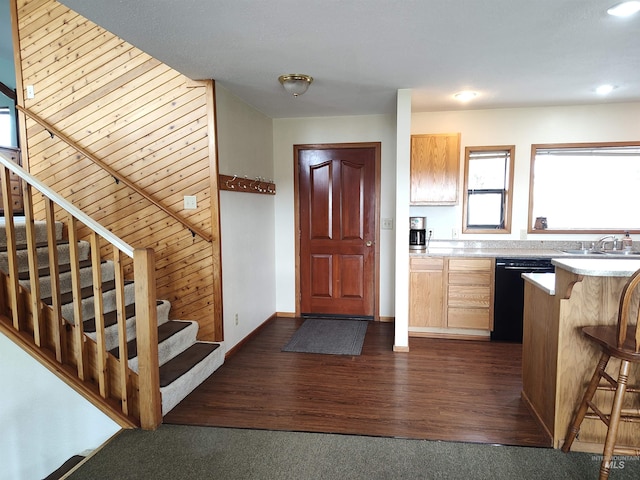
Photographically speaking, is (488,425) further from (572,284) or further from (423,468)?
(572,284)

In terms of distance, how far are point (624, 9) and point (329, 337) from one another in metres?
3.33

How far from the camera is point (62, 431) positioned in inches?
102

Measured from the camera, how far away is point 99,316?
2.34 meters

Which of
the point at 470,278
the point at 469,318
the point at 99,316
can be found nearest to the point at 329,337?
the point at 469,318

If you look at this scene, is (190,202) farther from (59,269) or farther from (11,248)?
(11,248)

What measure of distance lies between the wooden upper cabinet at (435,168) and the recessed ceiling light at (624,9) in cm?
198

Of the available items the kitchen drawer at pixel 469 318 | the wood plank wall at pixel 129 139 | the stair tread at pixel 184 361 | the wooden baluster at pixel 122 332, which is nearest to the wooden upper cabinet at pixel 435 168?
the kitchen drawer at pixel 469 318

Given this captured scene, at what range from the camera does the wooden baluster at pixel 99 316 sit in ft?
7.59

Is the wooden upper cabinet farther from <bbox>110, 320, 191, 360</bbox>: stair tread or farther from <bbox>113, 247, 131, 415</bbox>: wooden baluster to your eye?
<bbox>113, 247, 131, 415</bbox>: wooden baluster

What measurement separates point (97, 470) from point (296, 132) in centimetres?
371

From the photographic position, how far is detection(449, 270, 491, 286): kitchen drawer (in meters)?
3.88

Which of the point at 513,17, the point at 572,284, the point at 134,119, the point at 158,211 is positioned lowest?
the point at 572,284

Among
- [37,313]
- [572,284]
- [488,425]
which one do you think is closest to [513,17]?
[572,284]

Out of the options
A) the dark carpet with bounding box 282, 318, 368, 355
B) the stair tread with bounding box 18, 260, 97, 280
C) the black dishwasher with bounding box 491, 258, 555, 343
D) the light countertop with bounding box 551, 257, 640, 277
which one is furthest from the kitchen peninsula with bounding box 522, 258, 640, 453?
the stair tread with bounding box 18, 260, 97, 280
